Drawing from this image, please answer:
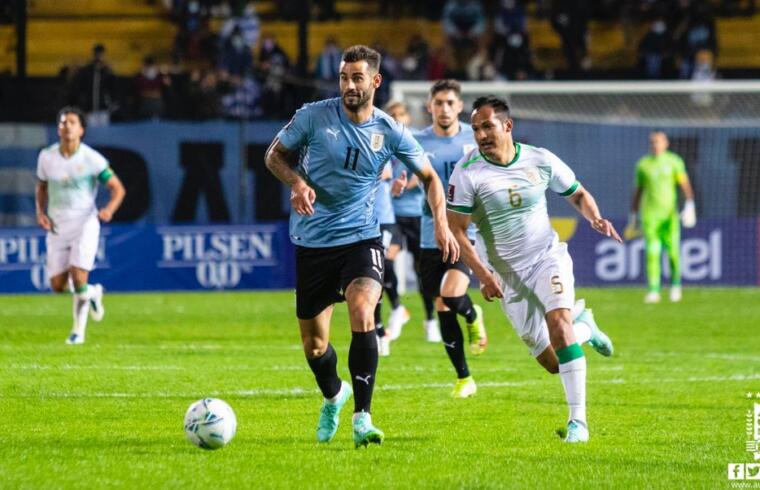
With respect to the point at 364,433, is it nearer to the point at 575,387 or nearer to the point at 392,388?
the point at 575,387

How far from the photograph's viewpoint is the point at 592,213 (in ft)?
28.6

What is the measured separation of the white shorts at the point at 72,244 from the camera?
14906mm

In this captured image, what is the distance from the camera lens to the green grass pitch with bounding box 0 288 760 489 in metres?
7.10

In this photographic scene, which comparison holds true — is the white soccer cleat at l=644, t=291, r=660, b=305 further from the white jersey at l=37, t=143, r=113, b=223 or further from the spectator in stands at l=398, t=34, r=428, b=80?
the white jersey at l=37, t=143, r=113, b=223

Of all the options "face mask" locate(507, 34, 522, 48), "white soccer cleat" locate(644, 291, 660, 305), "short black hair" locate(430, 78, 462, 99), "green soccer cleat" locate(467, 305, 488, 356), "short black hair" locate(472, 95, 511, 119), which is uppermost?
"short black hair" locate(472, 95, 511, 119)

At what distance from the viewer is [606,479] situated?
22.8 feet

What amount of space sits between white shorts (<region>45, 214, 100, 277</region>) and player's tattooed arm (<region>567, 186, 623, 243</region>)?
7.46 meters

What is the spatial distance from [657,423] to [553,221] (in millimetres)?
14706

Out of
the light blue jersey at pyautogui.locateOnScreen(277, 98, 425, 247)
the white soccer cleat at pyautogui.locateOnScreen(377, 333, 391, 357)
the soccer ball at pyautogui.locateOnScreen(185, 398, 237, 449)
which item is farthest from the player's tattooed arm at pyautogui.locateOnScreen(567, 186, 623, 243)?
the white soccer cleat at pyautogui.locateOnScreen(377, 333, 391, 357)

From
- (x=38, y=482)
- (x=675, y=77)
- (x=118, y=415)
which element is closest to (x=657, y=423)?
(x=118, y=415)

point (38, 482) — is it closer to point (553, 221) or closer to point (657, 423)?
point (657, 423)

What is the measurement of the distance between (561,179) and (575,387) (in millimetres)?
1396

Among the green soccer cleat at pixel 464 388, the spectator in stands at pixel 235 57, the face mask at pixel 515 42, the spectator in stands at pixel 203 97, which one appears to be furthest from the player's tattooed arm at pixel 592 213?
the face mask at pixel 515 42

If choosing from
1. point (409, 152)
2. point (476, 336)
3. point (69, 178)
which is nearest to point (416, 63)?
point (69, 178)
